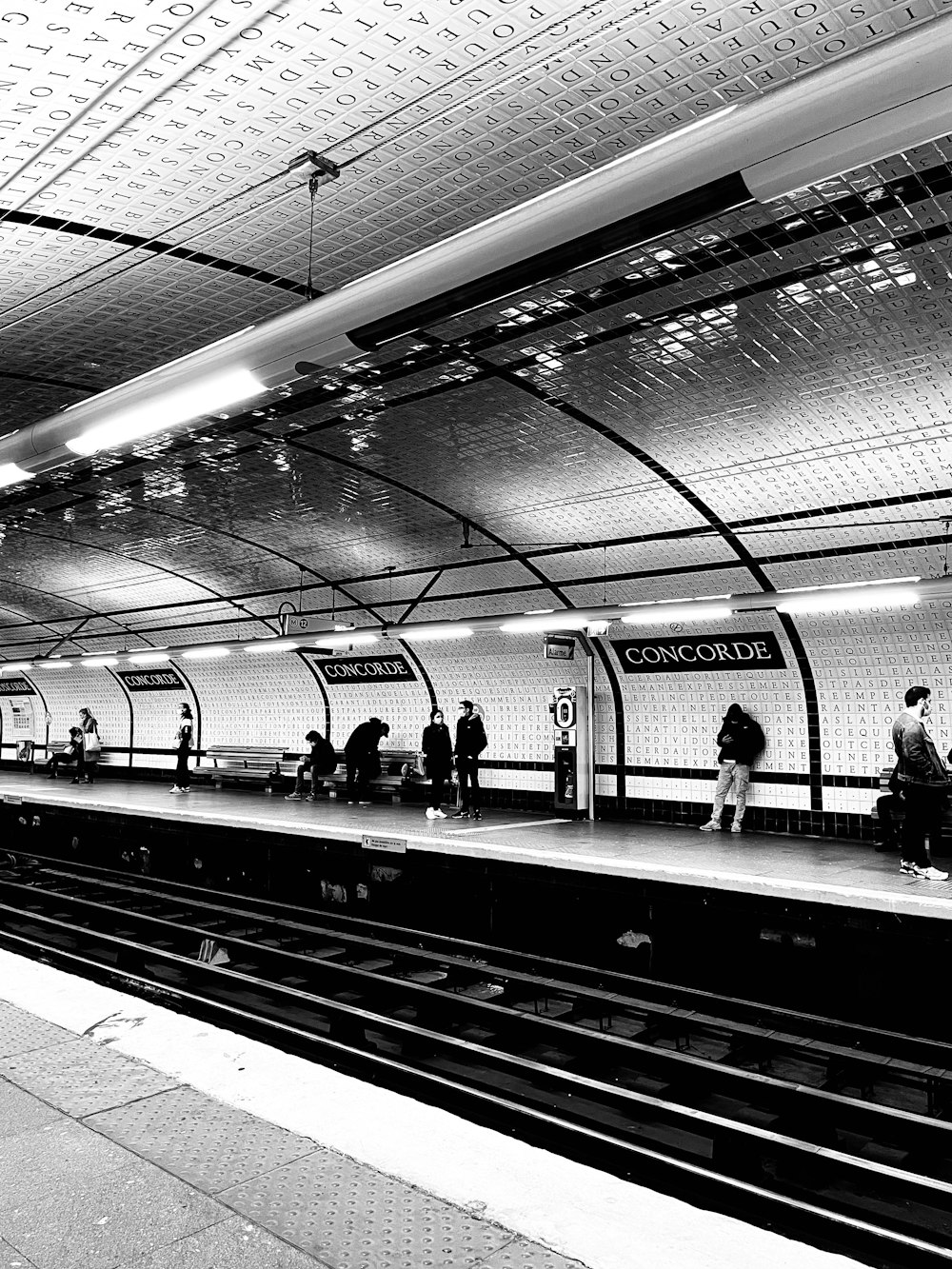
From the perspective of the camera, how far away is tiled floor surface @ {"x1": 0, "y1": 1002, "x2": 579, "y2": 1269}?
2398 mm

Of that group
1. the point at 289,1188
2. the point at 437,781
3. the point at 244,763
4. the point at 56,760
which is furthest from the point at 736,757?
the point at 56,760

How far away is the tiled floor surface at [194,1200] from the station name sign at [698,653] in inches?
352

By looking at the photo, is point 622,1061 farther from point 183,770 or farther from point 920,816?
point 183,770

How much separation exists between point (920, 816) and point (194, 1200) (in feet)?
22.8

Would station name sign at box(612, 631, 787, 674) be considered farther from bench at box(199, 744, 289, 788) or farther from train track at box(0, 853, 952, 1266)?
bench at box(199, 744, 289, 788)

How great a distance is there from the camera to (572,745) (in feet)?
43.5

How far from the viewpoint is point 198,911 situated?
13266 millimetres

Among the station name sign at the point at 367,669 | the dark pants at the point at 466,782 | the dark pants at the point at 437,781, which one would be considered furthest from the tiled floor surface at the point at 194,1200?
the station name sign at the point at 367,669

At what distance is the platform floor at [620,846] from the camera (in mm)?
7465

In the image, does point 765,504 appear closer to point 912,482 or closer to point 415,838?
point 912,482

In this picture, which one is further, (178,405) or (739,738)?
(739,738)

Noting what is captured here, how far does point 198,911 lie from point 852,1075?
30.6 feet

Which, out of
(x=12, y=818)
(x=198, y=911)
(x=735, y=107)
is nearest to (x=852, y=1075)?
(x=735, y=107)

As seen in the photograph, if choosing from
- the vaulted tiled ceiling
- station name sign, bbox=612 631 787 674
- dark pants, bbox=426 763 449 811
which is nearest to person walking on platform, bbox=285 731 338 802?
dark pants, bbox=426 763 449 811
